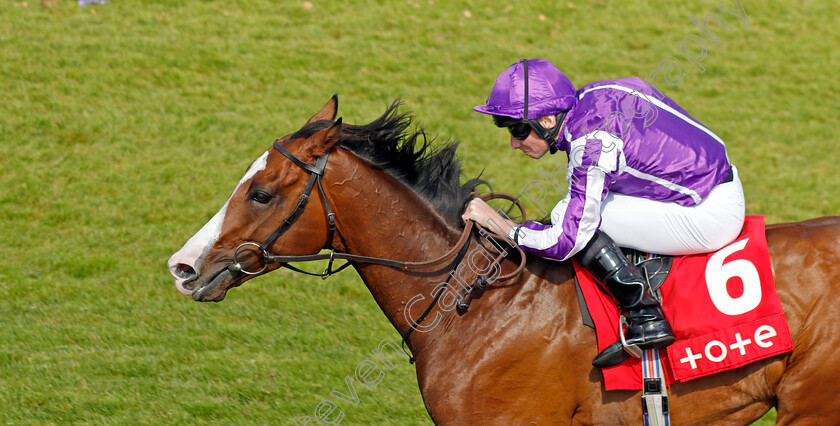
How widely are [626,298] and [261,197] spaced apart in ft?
5.56

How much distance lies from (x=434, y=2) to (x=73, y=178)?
21.1 feet

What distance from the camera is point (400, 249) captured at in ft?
12.4

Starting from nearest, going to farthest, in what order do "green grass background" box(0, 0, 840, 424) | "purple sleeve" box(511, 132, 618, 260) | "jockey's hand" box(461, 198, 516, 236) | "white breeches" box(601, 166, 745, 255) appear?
"purple sleeve" box(511, 132, 618, 260)
"white breeches" box(601, 166, 745, 255)
"jockey's hand" box(461, 198, 516, 236)
"green grass background" box(0, 0, 840, 424)

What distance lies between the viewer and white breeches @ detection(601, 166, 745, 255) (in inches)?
138

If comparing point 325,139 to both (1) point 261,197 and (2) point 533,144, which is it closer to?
(1) point 261,197

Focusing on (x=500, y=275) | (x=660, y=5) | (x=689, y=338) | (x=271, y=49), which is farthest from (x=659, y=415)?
(x=660, y=5)

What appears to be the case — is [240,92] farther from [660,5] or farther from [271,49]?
[660,5]

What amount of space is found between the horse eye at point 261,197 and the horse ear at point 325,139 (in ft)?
0.92

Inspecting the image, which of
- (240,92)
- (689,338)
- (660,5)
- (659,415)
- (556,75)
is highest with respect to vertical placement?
(660,5)

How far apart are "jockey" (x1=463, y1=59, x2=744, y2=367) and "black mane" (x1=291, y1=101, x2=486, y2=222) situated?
0.39m

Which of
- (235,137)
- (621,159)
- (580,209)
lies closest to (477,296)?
(580,209)

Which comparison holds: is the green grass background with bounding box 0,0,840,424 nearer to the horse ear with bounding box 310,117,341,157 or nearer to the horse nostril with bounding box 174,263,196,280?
the horse nostril with bounding box 174,263,196,280

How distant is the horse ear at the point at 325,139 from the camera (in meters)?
3.58

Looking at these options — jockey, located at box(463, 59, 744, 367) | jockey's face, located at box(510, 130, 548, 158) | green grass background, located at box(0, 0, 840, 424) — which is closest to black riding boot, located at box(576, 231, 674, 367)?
jockey, located at box(463, 59, 744, 367)
